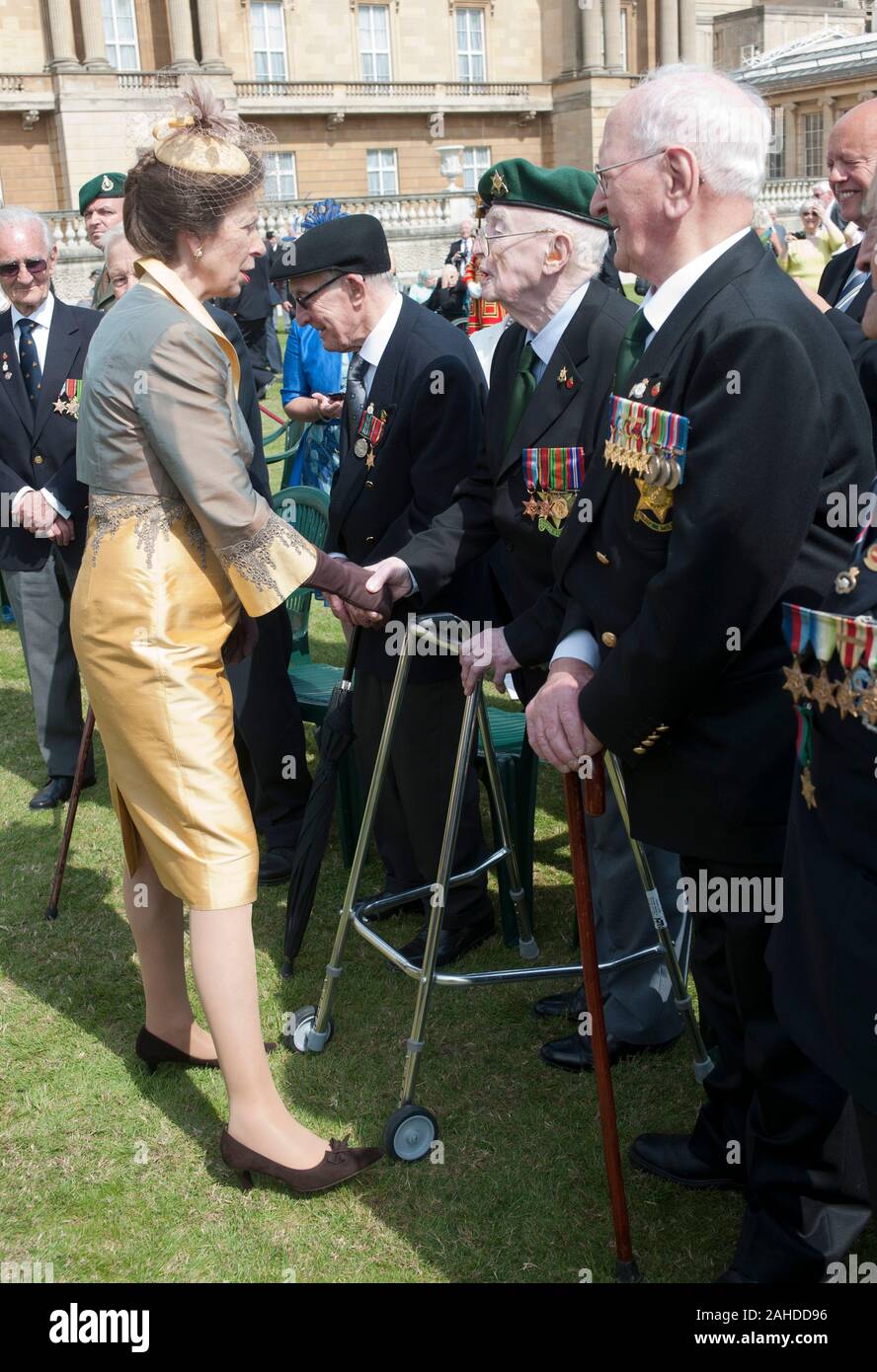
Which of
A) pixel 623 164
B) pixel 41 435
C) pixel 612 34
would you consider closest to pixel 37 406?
pixel 41 435

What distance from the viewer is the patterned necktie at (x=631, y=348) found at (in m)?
2.64

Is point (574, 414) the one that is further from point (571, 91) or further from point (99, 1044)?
point (571, 91)

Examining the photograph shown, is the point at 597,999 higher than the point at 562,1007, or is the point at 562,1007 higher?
the point at 597,999

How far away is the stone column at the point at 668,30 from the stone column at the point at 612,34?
153 inches

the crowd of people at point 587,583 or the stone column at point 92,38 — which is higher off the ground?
the stone column at point 92,38

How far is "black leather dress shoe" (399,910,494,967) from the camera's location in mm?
4379

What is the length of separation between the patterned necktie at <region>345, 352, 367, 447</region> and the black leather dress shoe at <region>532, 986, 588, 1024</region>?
1836 millimetres

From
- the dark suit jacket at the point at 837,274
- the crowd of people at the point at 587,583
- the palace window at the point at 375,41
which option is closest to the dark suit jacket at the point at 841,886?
the crowd of people at the point at 587,583

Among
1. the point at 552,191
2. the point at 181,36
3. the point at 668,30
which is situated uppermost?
the point at 668,30

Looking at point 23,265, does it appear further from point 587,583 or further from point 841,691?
point 841,691

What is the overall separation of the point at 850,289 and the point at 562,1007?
2.69 m

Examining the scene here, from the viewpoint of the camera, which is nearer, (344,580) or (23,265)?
(344,580)

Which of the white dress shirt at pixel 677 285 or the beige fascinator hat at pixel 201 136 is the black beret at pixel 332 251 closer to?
the beige fascinator hat at pixel 201 136

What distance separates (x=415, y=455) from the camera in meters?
4.04
